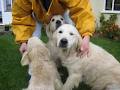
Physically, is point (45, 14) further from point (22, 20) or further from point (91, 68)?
point (91, 68)

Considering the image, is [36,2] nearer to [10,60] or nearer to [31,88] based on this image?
[31,88]

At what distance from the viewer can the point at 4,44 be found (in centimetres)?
838

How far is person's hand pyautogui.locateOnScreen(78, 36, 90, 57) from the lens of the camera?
4825mm

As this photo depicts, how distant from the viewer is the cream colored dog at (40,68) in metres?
4.52

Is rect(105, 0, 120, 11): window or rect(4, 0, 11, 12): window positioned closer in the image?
rect(105, 0, 120, 11): window

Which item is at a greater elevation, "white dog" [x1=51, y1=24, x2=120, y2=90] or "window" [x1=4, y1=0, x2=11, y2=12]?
"window" [x1=4, y1=0, x2=11, y2=12]

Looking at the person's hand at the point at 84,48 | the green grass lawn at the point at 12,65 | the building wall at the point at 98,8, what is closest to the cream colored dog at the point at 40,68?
the person's hand at the point at 84,48

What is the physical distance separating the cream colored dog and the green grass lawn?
1.07 m

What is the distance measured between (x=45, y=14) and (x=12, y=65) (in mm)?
1826

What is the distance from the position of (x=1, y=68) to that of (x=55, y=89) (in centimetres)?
199

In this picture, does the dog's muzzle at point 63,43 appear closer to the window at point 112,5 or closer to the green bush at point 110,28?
the green bush at point 110,28

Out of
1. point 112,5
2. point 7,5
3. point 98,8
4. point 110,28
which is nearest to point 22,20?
point 110,28

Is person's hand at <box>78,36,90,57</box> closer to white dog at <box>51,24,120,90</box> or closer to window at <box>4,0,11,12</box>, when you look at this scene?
white dog at <box>51,24,120,90</box>

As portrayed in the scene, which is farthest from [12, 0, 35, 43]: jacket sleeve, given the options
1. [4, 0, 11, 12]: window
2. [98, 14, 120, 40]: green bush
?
[4, 0, 11, 12]: window
